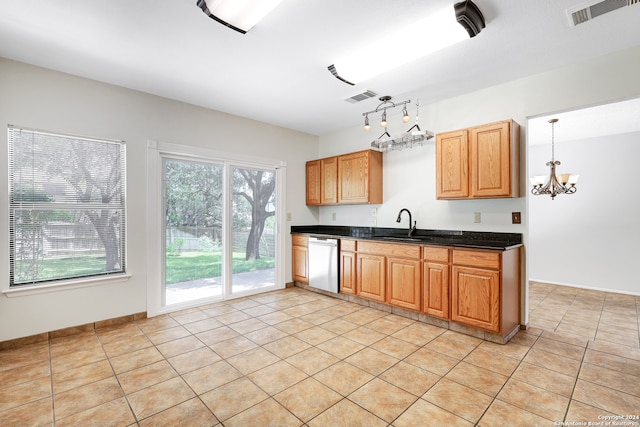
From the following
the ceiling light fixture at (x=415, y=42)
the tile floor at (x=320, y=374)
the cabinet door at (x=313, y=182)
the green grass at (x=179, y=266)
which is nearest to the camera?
the tile floor at (x=320, y=374)

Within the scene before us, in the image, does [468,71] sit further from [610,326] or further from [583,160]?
[583,160]

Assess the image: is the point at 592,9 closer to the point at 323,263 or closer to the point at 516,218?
the point at 516,218

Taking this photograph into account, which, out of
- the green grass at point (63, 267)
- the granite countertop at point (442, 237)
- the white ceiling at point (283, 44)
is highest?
the white ceiling at point (283, 44)

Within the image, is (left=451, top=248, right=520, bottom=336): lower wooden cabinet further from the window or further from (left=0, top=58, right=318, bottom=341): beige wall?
the window

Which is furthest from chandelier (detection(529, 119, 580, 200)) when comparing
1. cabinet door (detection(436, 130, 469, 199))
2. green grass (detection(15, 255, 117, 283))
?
green grass (detection(15, 255, 117, 283))

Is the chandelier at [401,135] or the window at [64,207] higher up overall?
the chandelier at [401,135]

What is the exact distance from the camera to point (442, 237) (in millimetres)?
3686

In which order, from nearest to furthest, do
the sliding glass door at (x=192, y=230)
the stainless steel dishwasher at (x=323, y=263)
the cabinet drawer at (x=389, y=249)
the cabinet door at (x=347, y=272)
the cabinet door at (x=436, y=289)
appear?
the cabinet door at (x=436, y=289) < the cabinet drawer at (x=389, y=249) < the sliding glass door at (x=192, y=230) < the cabinet door at (x=347, y=272) < the stainless steel dishwasher at (x=323, y=263)

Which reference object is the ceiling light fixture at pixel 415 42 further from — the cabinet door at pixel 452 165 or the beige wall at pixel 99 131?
the beige wall at pixel 99 131

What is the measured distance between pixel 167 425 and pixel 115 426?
11.8 inches

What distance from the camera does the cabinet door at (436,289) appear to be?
3105mm

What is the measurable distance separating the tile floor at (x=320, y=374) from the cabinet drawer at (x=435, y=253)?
763 mm

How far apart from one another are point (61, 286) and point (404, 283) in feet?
12.0

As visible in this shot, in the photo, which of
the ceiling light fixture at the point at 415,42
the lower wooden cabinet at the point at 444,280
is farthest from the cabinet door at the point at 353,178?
the ceiling light fixture at the point at 415,42
